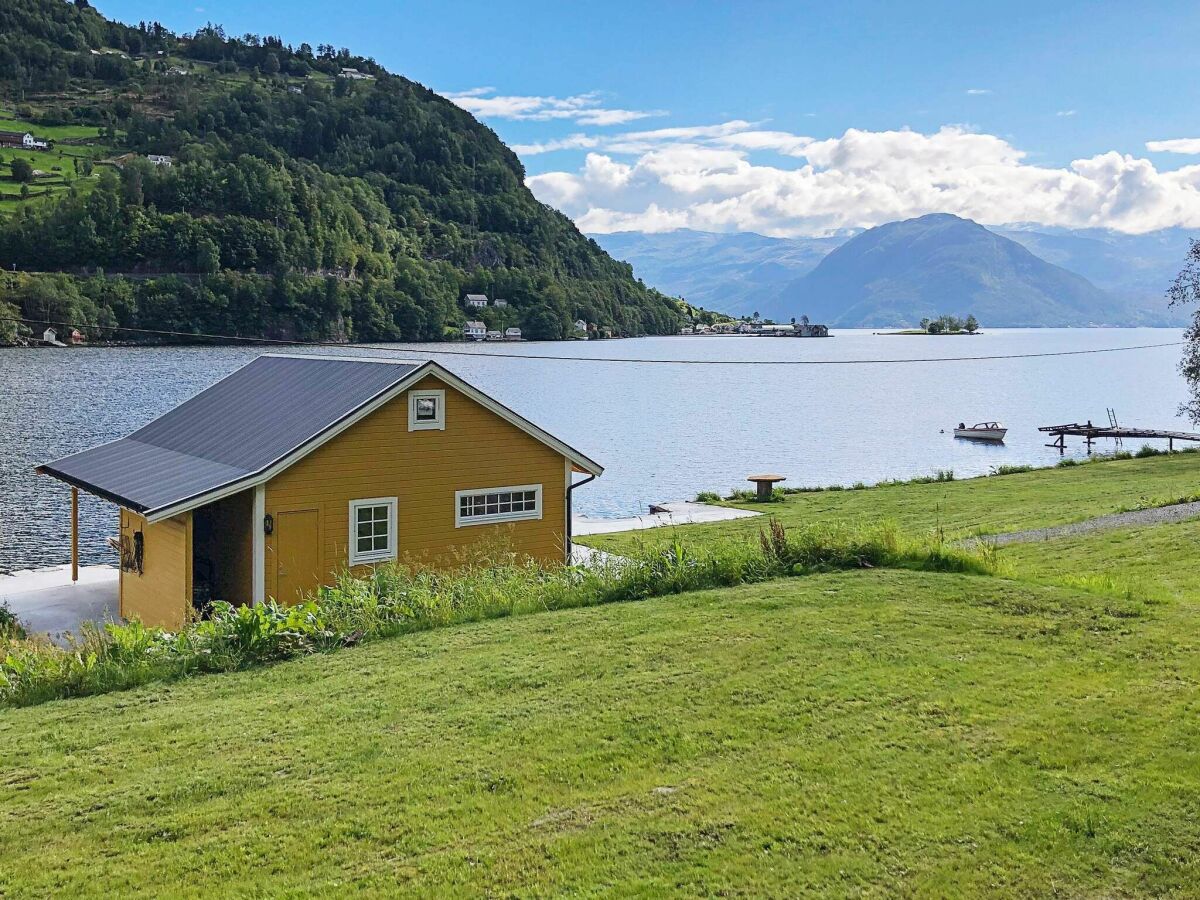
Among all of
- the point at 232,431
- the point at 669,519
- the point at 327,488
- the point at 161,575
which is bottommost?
the point at 669,519

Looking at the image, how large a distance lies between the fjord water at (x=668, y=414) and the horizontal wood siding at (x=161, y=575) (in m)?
11.1

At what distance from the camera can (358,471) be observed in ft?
65.3

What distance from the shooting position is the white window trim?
20547 millimetres

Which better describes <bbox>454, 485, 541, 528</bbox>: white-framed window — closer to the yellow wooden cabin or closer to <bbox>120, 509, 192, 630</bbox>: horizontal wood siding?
the yellow wooden cabin

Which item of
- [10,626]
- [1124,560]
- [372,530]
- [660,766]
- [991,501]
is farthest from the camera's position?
[991,501]

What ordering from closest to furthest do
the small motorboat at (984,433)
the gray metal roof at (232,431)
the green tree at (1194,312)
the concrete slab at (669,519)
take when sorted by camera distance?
the gray metal roof at (232,431), the concrete slab at (669,519), the green tree at (1194,312), the small motorboat at (984,433)

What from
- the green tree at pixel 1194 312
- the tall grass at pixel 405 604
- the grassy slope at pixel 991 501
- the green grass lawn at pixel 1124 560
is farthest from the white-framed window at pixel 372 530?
the green tree at pixel 1194 312

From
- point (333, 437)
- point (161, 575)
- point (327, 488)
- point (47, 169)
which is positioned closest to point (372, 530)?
point (327, 488)

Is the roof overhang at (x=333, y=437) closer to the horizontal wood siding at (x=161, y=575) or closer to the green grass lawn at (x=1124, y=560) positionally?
the horizontal wood siding at (x=161, y=575)

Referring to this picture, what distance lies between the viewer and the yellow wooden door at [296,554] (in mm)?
19031

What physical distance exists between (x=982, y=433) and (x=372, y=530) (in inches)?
2330

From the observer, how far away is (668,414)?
277 feet

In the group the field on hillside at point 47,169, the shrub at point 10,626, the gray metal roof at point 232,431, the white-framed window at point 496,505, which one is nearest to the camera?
the shrub at point 10,626

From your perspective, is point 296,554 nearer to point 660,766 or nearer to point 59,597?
point 59,597
